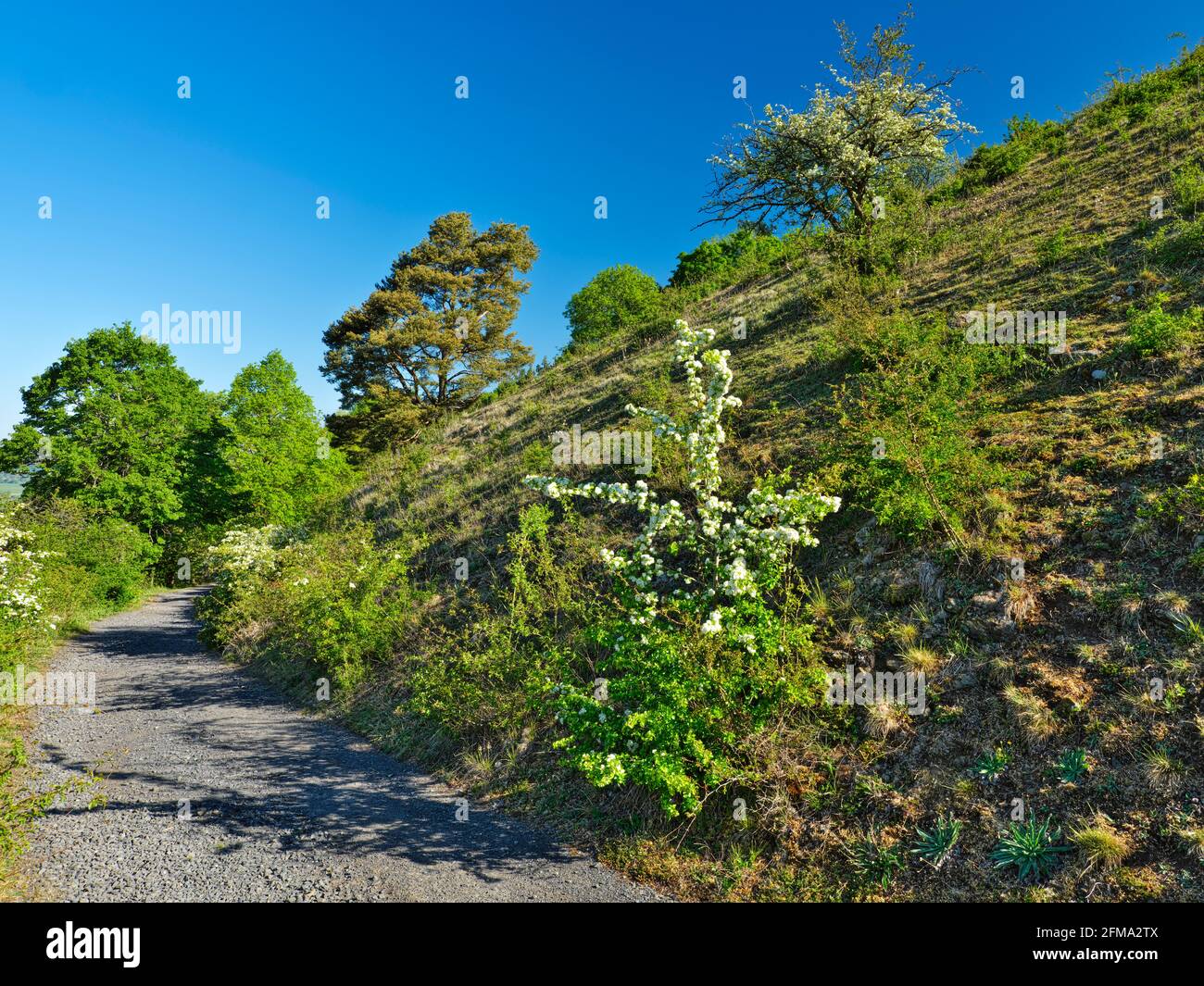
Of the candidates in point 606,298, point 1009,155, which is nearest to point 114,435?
point 606,298

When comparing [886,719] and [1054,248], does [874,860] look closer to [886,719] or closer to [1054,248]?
[886,719]

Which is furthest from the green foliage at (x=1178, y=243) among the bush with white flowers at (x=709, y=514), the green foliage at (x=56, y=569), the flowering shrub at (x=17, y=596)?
the flowering shrub at (x=17, y=596)

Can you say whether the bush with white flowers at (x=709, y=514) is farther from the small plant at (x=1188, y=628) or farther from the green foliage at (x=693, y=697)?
the small plant at (x=1188, y=628)

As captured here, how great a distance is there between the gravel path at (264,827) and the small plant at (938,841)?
86.3 inches

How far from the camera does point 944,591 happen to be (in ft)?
21.0

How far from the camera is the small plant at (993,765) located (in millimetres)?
4785

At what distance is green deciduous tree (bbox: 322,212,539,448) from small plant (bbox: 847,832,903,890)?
93.7 ft

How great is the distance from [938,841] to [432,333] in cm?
3024

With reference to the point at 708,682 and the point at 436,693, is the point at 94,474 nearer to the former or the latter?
the point at 436,693

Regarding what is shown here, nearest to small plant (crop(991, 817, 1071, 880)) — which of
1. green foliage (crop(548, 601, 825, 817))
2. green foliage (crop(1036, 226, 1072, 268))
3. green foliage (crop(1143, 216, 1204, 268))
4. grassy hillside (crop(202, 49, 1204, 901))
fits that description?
grassy hillside (crop(202, 49, 1204, 901))

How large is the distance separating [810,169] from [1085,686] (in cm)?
1436

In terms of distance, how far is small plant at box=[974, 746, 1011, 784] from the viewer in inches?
188

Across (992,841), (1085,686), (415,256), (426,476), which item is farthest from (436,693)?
(415,256)

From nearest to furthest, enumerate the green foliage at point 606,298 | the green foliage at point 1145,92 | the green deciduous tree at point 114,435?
the green foliage at point 1145,92
the green deciduous tree at point 114,435
the green foliage at point 606,298
